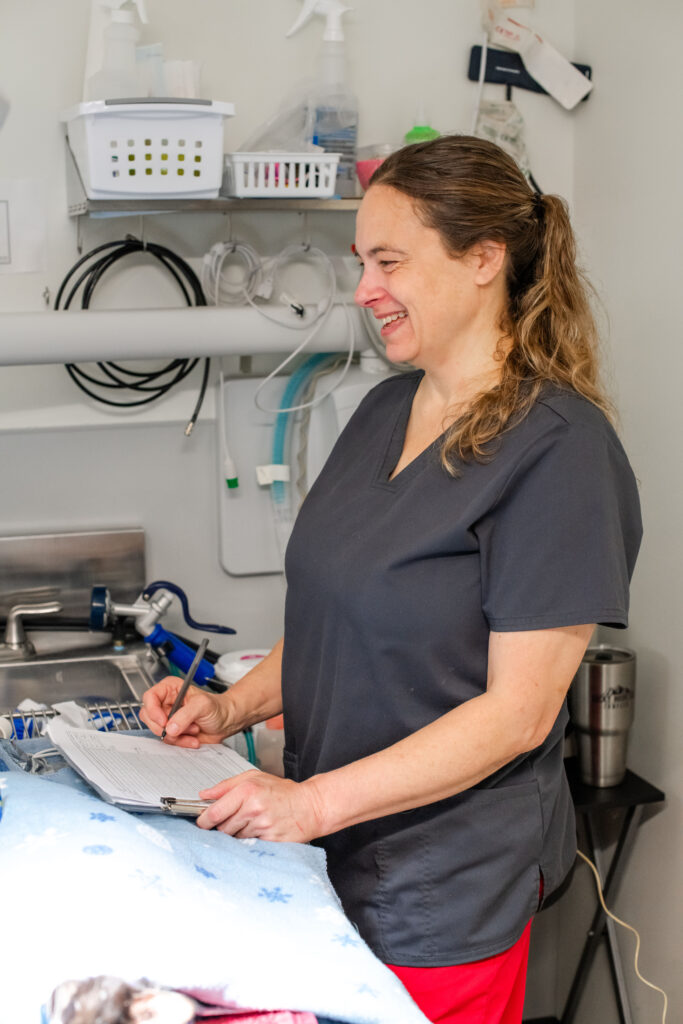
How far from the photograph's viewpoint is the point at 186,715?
1.27m

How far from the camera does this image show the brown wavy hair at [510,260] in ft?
3.90

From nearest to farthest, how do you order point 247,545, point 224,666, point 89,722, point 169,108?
point 89,722
point 169,108
point 224,666
point 247,545

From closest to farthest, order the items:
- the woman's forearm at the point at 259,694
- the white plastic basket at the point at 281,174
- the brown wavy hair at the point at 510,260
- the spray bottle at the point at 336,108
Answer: the brown wavy hair at the point at 510,260 < the woman's forearm at the point at 259,694 < the white plastic basket at the point at 281,174 < the spray bottle at the point at 336,108

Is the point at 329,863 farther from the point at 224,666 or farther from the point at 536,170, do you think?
the point at 536,170

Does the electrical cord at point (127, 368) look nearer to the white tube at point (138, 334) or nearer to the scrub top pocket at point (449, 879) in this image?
the white tube at point (138, 334)

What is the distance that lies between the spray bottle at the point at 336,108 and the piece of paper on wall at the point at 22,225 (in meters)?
0.52

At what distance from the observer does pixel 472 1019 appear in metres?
1.22

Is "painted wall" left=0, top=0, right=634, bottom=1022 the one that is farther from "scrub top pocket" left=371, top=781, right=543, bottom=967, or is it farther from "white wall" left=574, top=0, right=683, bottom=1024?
"scrub top pocket" left=371, top=781, right=543, bottom=967

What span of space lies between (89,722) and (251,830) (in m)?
0.52

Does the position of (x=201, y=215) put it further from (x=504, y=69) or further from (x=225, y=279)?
(x=504, y=69)

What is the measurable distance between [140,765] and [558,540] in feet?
1.69

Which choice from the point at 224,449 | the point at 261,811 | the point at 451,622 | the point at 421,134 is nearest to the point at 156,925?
the point at 261,811

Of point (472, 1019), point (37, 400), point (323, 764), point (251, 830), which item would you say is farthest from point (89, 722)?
point (37, 400)

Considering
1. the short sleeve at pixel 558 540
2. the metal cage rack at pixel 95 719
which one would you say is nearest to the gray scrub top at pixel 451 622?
the short sleeve at pixel 558 540
